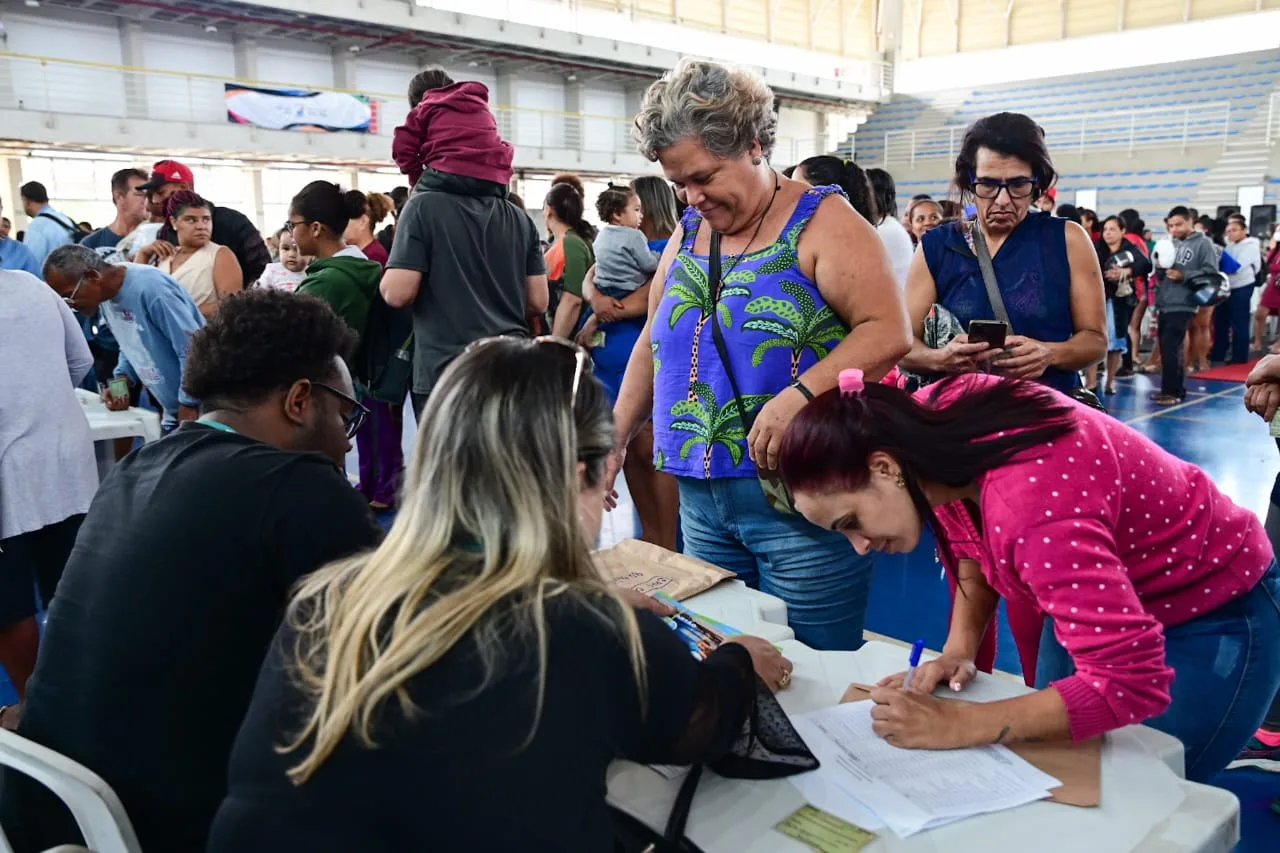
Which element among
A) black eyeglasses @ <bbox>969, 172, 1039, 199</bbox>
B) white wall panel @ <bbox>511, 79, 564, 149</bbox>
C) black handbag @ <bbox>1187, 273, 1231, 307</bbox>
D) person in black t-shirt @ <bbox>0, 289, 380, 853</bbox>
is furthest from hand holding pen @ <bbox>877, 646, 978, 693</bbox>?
white wall panel @ <bbox>511, 79, 564, 149</bbox>

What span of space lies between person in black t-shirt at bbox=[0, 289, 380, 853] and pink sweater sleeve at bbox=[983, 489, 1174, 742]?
90 centimetres

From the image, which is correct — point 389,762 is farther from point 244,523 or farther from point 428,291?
point 428,291

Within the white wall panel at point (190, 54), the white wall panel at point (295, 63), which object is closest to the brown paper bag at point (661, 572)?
the white wall panel at point (190, 54)

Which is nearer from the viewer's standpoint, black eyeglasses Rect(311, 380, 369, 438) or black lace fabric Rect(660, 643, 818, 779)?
black lace fabric Rect(660, 643, 818, 779)

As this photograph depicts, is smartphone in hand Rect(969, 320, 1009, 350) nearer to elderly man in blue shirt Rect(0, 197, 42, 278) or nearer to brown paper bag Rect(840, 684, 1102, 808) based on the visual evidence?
brown paper bag Rect(840, 684, 1102, 808)

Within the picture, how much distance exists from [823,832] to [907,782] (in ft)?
0.47

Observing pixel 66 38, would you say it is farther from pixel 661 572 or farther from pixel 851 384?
pixel 851 384

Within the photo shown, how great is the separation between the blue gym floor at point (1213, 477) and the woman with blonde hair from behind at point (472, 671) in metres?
0.12

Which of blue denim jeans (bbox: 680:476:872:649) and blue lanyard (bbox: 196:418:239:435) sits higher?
blue lanyard (bbox: 196:418:239:435)

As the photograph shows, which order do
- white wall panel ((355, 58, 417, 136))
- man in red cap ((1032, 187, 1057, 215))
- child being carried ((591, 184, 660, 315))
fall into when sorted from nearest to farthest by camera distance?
man in red cap ((1032, 187, 1057, 215)) → child being carried ((591, 184, 660, 315)) → white wall panel ((355, 58, 417, 136))

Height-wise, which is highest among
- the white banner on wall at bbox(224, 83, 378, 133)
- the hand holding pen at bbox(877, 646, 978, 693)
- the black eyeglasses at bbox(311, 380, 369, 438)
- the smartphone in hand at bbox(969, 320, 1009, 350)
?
the white banner on wall at bbox(224, 83, 378, 133)

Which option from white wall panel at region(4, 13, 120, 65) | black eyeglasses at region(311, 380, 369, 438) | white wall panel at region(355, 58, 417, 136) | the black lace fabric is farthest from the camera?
white wall panel at region(355, 58, 417, 136)

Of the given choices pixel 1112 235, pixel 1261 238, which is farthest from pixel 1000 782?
pixel 1261 238

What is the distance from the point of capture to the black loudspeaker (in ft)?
39.9
